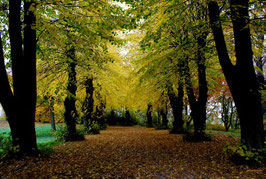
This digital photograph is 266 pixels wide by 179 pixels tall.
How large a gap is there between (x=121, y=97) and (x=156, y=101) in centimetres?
389

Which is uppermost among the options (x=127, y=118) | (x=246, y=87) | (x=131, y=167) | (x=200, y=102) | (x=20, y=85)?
(x=20, y=85)

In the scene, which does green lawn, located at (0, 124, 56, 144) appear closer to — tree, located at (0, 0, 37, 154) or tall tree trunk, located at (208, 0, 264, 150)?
tree, located at (0, 0, 37, 154)

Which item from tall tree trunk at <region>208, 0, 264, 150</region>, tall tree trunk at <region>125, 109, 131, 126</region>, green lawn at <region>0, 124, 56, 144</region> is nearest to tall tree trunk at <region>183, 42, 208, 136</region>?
tall tree trunk at <region>208, 0, 264, 150</region>

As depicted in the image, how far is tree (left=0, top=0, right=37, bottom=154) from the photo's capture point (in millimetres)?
4934

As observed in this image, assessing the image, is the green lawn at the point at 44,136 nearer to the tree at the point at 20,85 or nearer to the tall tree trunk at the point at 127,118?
the tree at the point at 20,85

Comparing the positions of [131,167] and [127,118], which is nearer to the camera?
[131,167]

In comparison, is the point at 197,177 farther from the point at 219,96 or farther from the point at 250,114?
the point at 219,96

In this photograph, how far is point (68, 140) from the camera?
9.29 m

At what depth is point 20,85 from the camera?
205 inches

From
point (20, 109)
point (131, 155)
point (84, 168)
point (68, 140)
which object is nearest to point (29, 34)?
point (20, 109)

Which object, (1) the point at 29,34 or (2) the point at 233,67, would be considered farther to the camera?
(1) the point at 29,34

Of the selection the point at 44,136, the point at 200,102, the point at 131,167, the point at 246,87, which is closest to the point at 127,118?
the point at 44,136

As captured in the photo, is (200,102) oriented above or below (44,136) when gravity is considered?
above

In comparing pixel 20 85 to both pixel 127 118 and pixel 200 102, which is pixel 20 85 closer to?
pixel 200 102
